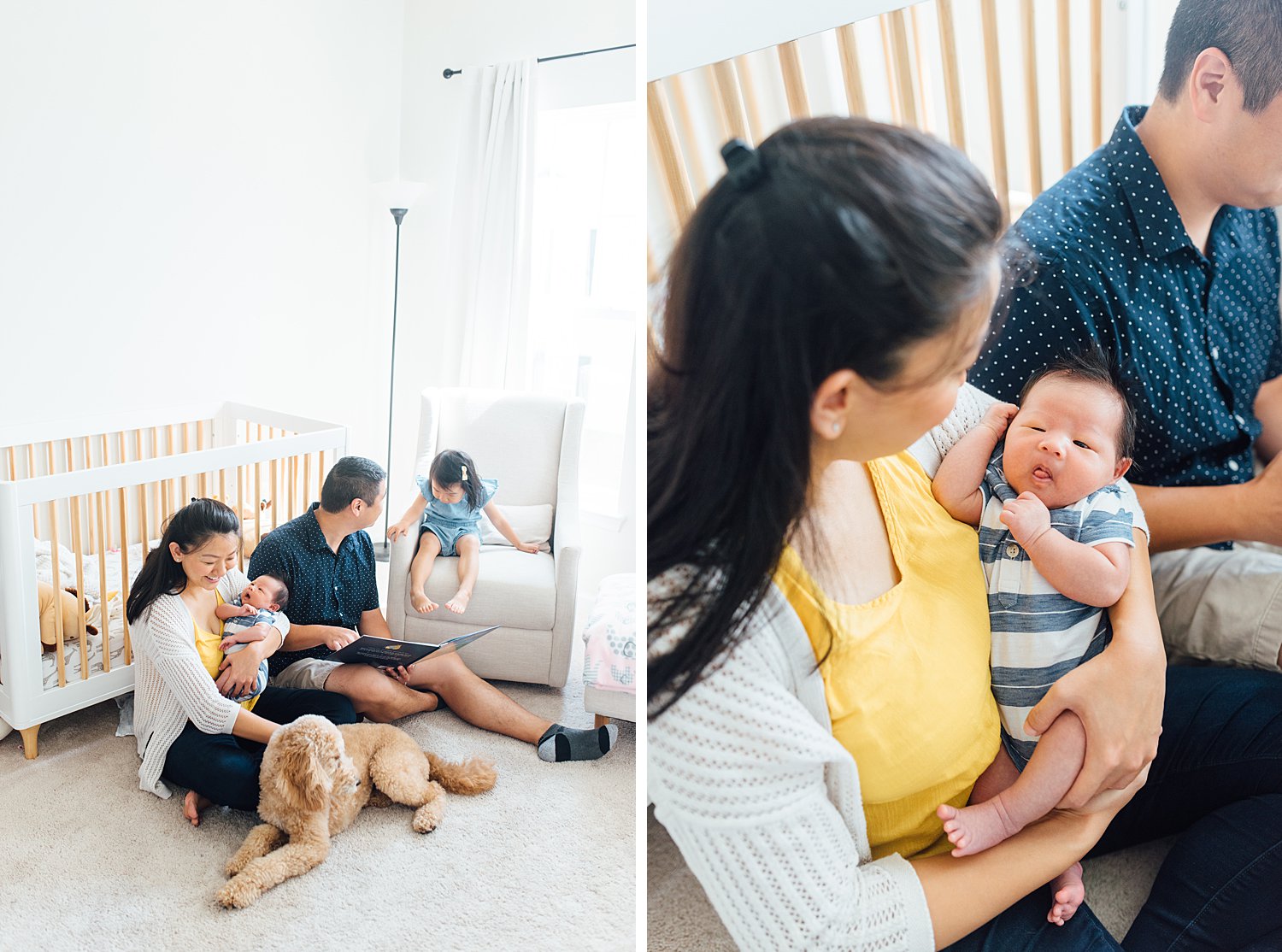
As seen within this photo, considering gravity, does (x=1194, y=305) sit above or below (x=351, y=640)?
above

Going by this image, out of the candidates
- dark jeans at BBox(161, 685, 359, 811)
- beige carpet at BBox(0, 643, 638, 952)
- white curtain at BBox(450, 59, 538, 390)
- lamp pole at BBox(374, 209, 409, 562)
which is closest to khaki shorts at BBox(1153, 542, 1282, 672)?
beige carpet at BBox(0, 643, 638, 952)

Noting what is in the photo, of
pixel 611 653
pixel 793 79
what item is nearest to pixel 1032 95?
pixel 793 79

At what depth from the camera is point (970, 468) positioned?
0.65 m

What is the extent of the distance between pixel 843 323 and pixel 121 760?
1.80 metres

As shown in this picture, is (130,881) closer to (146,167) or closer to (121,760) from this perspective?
(121,760)

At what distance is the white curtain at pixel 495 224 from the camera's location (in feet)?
9.41

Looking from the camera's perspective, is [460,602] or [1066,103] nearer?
[1066,103]

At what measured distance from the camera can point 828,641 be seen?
565 mm

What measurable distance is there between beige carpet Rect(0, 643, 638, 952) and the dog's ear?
4.0 inches

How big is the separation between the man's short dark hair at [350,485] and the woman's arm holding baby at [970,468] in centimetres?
150

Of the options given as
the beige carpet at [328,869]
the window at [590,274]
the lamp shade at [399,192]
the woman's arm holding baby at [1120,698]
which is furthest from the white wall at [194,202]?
the woman's arm holding baby at [1120,698]

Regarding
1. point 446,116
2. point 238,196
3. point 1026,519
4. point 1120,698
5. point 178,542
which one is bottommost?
point 178,542

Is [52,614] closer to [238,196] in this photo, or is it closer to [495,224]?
[238,196]

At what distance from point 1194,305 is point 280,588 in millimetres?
1649
